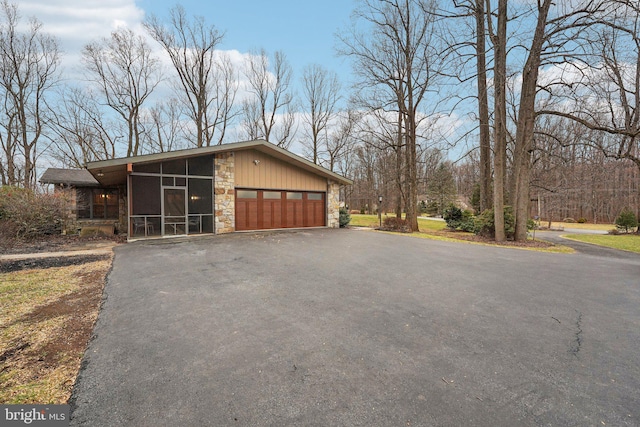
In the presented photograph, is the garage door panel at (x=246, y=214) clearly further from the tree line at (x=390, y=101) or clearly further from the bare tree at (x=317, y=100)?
the bare tree at (x=317, y=100)

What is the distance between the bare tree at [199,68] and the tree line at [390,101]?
82 mm

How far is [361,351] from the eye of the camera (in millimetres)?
2758

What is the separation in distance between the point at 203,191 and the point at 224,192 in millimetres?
887

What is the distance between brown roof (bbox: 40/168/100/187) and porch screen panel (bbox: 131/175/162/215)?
4.71 m

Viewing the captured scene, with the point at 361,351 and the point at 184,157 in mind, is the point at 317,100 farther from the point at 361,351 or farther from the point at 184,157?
the point at 361,351

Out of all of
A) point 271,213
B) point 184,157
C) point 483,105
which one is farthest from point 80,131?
point 483,105

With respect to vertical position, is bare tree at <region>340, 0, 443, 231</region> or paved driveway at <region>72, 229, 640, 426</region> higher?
bare tree at <region>340, 0, 443, 231</region>

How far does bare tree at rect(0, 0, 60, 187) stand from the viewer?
17484mm

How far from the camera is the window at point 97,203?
1340 cm

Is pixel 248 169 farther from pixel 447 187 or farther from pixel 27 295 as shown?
pixel 447 187

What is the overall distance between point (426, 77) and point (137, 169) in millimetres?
15221

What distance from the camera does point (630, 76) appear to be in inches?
478

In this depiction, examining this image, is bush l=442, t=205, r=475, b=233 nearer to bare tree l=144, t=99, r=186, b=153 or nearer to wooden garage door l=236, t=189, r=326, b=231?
wooden garage door l=236, t=189, r=326, b=231

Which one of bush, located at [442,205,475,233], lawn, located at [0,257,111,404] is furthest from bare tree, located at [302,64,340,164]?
lawn, located at [0,257,111,404]
